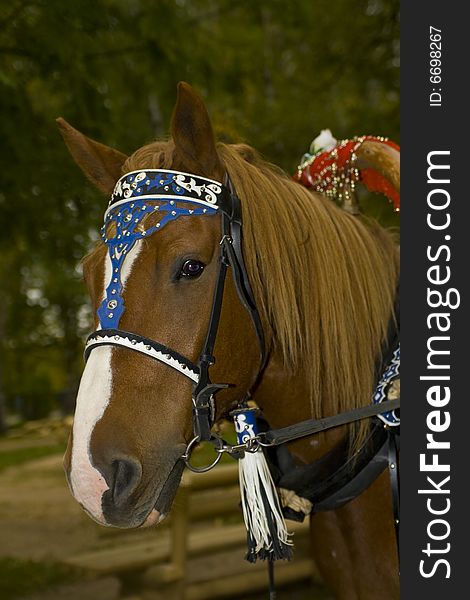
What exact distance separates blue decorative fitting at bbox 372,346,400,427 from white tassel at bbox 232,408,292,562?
1.35 feet

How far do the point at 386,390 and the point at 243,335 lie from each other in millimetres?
554

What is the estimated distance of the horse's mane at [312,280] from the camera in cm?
206

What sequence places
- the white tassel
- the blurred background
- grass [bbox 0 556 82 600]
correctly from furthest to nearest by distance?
grass [bbox 0 556 82 600]
the blurred background
the white tassel

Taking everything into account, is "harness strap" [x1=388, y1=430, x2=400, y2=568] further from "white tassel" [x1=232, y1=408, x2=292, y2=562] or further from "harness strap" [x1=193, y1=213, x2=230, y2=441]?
"harness strap" [x1=193, y1=213, x2=230, y2=441]

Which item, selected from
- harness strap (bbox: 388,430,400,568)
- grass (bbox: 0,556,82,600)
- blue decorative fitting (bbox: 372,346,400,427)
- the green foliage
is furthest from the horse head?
grass (bbox: 0,556,82,600)

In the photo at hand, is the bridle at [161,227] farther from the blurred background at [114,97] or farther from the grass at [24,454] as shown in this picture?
the grass at [24,454]

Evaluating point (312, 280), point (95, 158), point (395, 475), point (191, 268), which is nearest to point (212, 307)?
point (191, 268)

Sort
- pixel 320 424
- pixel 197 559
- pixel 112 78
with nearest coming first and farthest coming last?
1. pixel 320 424
2. pixel 112 78
3. pixel 197 559

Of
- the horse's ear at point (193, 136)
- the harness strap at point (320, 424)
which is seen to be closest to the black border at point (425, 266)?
the harness strap at point (320, 424)

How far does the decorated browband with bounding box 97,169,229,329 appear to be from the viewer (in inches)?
70.6

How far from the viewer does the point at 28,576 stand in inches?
225

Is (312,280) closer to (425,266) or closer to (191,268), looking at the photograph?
(425,266)

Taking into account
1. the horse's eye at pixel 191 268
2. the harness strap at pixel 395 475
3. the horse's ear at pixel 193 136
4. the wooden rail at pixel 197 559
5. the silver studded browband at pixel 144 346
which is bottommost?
the wooden rail at pixel 197 559

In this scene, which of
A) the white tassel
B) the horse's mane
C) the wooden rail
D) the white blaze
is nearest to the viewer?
the white blaze
